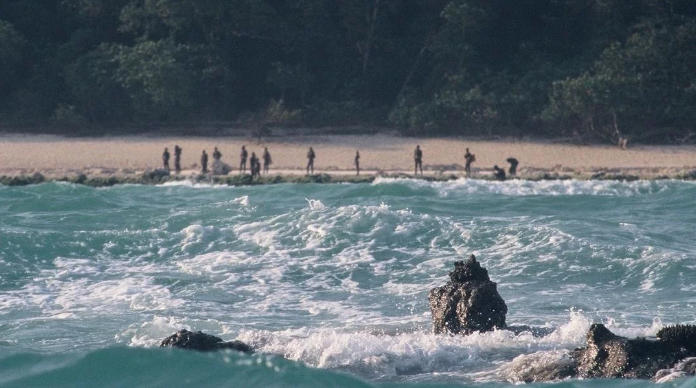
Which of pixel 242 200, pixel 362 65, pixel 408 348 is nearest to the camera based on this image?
pixel 408 348

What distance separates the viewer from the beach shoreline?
30.6 m

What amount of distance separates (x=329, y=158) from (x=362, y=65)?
8.52 metres

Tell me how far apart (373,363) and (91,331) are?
13.3 feet

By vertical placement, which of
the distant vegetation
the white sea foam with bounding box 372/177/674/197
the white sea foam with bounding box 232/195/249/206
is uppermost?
the distant vegetation

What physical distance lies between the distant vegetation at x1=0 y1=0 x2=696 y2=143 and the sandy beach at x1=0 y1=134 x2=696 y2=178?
4.41ft

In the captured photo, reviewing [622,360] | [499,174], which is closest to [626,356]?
[622,360]

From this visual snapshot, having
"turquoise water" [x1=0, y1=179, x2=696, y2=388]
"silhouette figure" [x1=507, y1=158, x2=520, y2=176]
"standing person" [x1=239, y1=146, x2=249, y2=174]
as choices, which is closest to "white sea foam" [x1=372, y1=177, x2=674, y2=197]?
"turquoise water" [x1=0, y1=179, x2=696, y2=388]

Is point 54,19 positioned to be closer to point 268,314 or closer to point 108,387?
point 268,314

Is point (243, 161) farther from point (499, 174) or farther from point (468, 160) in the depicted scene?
point (499, 174)

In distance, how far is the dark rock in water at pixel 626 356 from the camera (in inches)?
466

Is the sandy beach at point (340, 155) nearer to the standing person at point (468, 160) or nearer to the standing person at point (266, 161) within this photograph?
the standing person at point (468, 160)

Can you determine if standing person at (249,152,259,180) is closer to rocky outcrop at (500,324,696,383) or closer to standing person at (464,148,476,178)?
standing person at (464,148,476,178)

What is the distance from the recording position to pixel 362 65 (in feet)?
136

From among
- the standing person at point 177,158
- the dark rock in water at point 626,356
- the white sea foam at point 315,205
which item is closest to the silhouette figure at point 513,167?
the white sea foam at point 315,205
